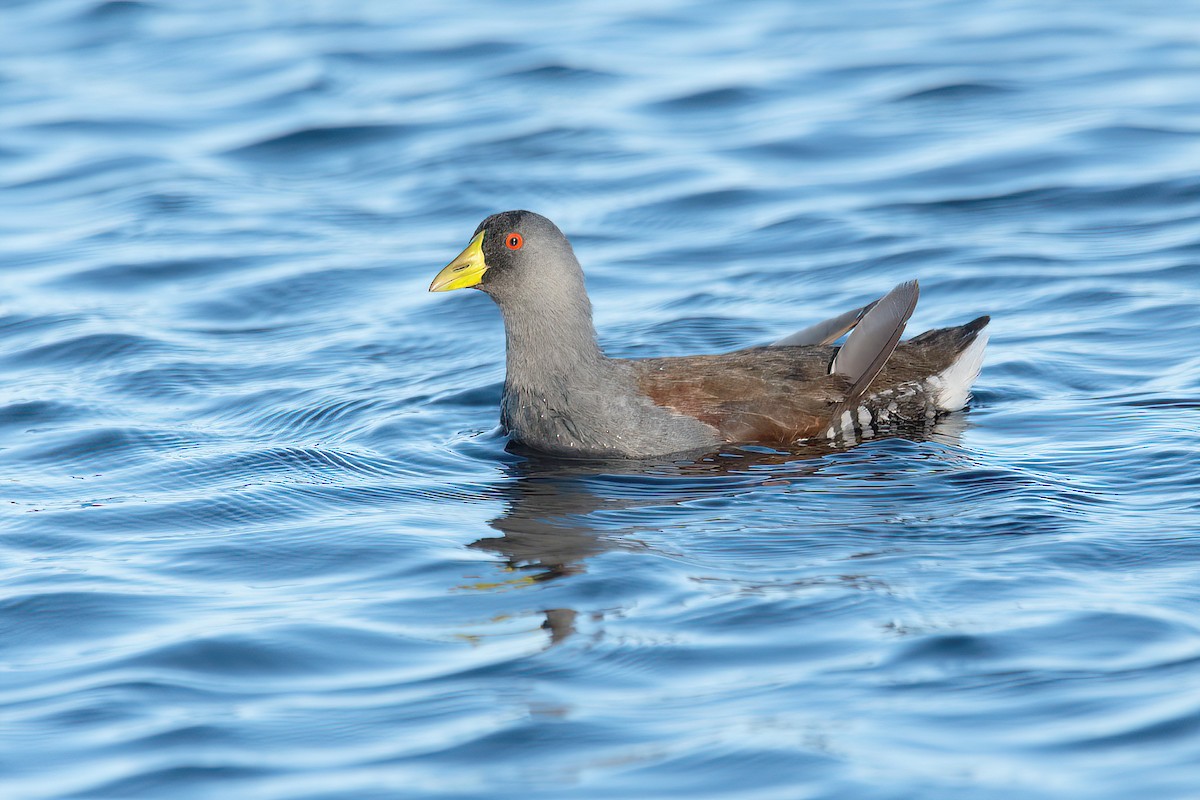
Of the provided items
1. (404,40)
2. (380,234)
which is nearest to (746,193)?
(380,234)

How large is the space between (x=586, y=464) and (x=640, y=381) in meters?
0.51

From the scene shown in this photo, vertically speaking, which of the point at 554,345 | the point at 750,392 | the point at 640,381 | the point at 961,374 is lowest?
the point at 961,374

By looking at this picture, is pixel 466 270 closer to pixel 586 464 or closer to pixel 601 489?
pixel 586 464

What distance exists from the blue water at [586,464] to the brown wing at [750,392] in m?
0.19

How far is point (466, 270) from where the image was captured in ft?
27.6

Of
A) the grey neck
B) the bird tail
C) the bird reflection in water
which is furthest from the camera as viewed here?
the bird tail

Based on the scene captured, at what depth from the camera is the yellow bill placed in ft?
27.6

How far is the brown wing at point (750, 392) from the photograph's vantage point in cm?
815

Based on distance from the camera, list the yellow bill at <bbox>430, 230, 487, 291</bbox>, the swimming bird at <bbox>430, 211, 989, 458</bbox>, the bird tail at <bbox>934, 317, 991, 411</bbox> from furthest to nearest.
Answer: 1. the bird tail at <bbox>934, 317, 991, 411</bbox>
2. the yellow bill at <bbox>430, 230, 487, 291</bbox>
3. the swimming bird at <bbox>430, 211, 989, 458</bbox>

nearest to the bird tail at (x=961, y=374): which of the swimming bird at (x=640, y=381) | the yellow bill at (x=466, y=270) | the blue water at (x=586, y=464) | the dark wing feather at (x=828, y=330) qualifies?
the swimming bird at (x=640, y=381)

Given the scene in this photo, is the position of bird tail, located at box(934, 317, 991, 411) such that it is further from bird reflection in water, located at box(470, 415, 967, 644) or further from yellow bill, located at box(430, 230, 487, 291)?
yellow bill, located at box(430, 230, 487, 291)

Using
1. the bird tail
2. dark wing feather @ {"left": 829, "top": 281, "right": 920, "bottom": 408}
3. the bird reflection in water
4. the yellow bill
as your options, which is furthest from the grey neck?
the bird tail

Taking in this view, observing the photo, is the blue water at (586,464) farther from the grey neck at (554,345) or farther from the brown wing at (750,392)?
the grey neck at (554,345)

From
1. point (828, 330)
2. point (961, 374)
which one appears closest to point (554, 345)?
point (828, 330)
